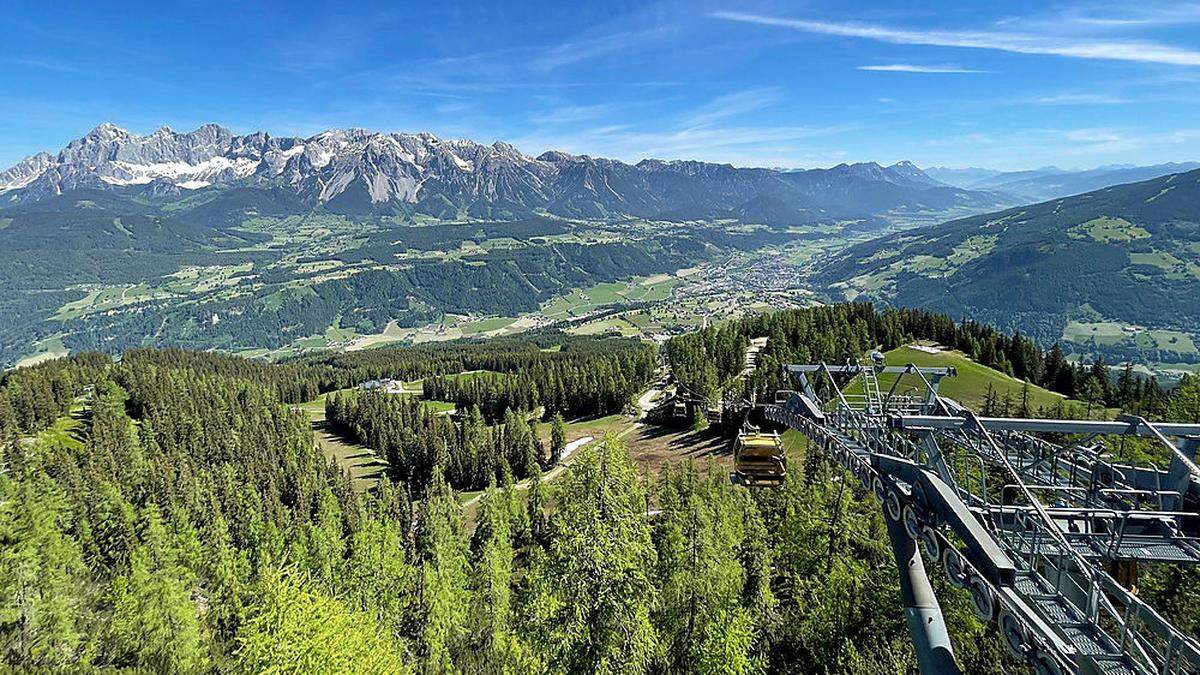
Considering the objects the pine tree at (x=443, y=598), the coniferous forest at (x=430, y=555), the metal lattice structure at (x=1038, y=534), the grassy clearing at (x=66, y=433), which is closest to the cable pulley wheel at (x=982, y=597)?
the metal lattice structure at (x=1038, y=534)

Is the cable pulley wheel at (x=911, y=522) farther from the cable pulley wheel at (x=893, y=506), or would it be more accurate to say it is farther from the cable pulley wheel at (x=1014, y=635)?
the cable pulley wheel at (x=1014, y=635)

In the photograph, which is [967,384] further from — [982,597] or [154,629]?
[154,629]

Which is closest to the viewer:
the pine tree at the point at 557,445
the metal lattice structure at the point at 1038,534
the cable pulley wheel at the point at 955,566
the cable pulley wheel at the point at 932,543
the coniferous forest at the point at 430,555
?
the metal lattice structure at the point at 1038,534

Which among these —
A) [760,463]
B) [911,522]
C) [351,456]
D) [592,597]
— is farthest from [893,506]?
[351,456]

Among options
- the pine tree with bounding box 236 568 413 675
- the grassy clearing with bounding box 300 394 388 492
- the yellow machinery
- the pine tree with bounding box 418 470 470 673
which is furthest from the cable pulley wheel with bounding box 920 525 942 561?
the grassy clearing with bounding box 300 394 388 492

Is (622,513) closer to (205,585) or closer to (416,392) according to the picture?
(205,585)

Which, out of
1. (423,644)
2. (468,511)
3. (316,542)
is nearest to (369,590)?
(423,644)

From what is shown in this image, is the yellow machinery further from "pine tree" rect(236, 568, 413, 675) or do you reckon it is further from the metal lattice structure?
"pine tree" rect(236, 568, 413, 675)
